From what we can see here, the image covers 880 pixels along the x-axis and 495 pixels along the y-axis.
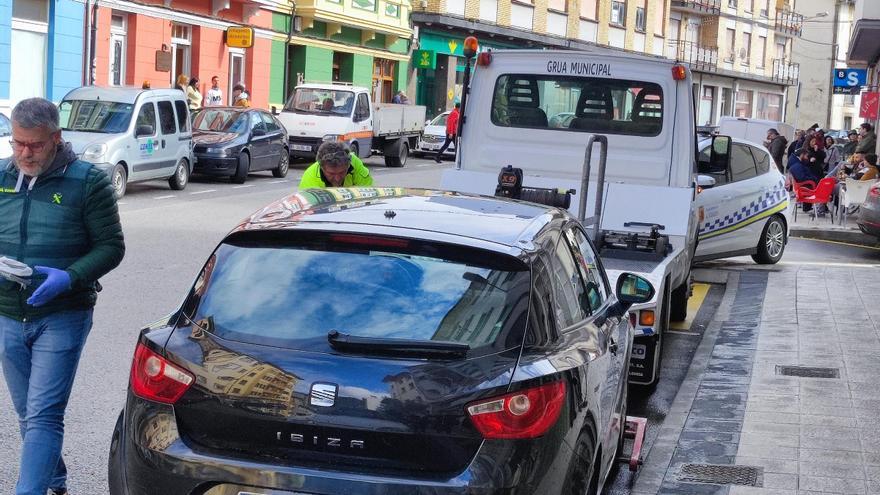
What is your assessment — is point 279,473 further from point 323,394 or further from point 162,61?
point 162,61

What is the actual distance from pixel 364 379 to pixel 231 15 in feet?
108

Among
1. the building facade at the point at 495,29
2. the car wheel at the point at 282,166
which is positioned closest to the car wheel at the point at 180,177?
the car wheel at the point at 282,166

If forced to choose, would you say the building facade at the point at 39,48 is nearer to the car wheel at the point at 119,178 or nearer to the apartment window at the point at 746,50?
the car wheel at the point at 119,178

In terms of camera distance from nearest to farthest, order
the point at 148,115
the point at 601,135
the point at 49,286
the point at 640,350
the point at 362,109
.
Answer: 1. the point at 49,286
2. the point at 640,350
3. the point at 601,135
4. the point at 148,115
5. the point at 362,109

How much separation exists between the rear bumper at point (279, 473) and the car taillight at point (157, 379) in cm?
3

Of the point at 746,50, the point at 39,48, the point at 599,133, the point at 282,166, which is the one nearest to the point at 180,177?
the point at 282,166

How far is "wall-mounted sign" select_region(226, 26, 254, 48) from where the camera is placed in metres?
33.8

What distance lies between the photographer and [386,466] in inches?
151

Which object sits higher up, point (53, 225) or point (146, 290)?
point (53, 225)

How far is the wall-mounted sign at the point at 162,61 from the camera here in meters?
31.2

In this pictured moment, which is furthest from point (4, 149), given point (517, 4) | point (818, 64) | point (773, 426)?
point (818, 64)

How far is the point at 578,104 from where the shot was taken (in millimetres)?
11133

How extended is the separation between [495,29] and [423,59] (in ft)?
12.0

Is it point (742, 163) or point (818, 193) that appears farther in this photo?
point (818, 193)
